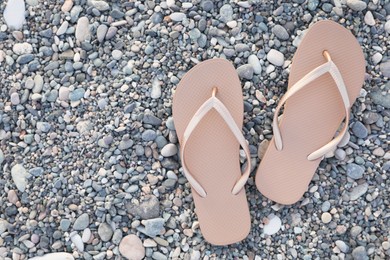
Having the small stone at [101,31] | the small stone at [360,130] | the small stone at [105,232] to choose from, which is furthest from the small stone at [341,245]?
the small stone at [101,31]

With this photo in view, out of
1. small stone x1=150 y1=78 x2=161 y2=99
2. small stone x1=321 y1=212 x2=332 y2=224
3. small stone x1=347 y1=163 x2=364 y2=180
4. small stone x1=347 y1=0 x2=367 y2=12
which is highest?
small stone x1=347 y1=0 x2=367 y2=12

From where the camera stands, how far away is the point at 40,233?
128 centimetres

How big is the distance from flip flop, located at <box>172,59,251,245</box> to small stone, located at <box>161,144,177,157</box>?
3cm

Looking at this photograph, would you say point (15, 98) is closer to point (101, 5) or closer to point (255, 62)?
point (101, 5)

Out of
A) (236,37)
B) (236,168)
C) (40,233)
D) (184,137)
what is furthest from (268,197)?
(40,233)

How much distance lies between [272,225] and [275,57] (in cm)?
36

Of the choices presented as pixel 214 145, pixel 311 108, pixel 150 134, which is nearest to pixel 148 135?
pixel 150 134

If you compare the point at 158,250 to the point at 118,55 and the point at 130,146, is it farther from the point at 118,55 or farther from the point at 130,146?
the point at 118,55

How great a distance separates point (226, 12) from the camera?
1.26m

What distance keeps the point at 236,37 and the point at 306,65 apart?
159mm

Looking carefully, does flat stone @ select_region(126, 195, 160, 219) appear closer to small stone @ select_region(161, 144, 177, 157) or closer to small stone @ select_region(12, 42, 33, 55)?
small stone @ select_region(161, 144, 177, 157)

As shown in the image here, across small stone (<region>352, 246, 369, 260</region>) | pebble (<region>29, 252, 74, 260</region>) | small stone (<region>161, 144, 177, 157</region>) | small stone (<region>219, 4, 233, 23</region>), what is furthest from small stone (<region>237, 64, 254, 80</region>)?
pebble (<region>29, 252, 74, 260</region>)

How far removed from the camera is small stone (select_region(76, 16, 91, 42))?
128cm

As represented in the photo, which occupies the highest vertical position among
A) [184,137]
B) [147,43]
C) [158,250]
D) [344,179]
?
[147,43]
